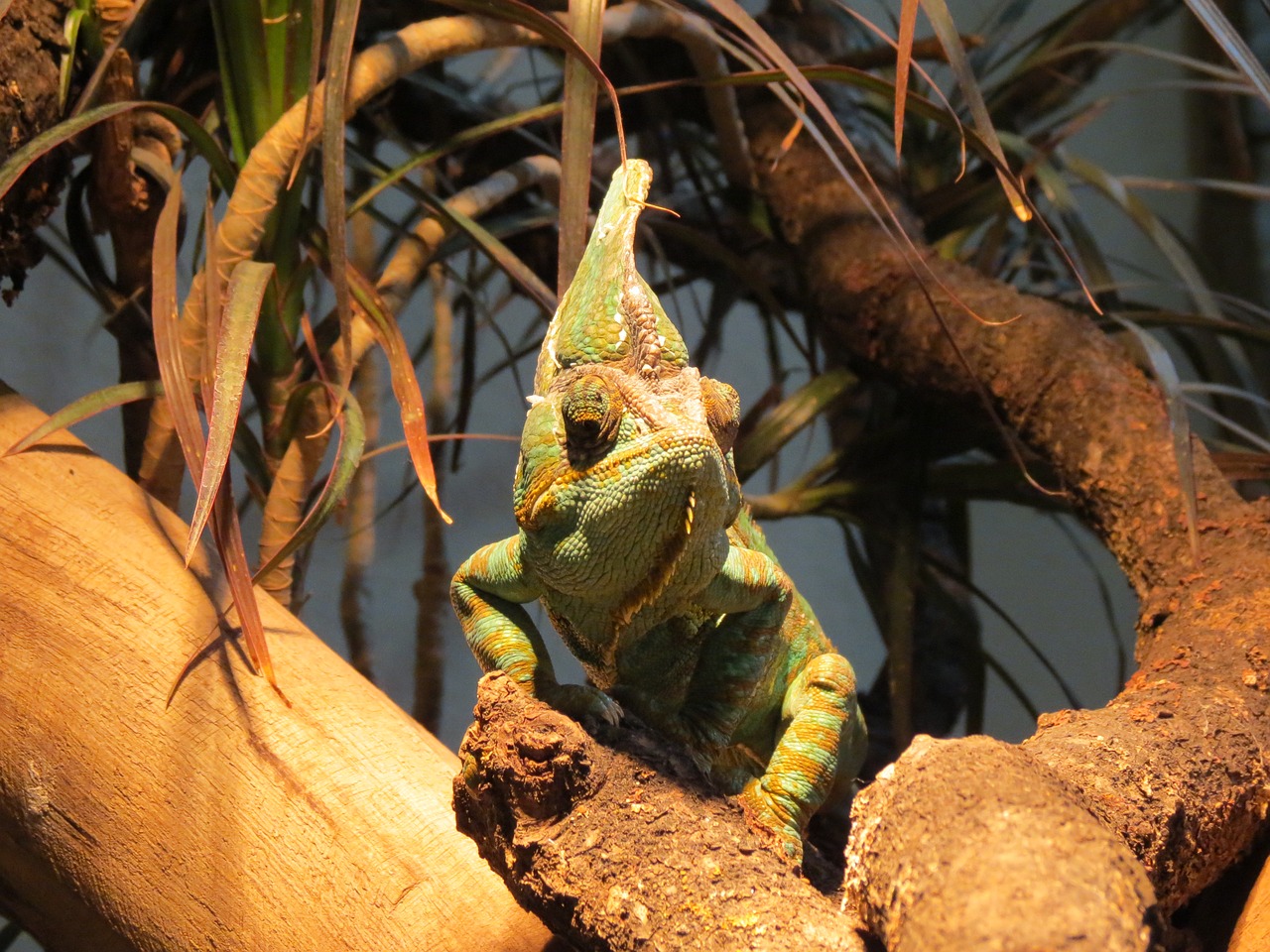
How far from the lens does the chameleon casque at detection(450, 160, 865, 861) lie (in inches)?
31.8

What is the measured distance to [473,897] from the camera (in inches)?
39.6

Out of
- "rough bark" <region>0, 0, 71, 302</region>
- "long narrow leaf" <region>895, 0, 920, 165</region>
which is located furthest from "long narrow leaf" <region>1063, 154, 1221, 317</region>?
"rough bark" <region>0, 0, 71, 302</region>

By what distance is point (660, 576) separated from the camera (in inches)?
33.4

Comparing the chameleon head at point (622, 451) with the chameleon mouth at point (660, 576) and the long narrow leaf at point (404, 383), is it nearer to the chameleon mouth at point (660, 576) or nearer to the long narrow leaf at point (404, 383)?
the chameleon mouth at point (660, 576)

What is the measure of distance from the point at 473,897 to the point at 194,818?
286mm

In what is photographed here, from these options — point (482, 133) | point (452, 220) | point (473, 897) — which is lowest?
point (473, 897)

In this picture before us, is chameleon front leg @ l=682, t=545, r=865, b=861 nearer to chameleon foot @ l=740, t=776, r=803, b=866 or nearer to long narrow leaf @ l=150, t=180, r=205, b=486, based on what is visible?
chameleon foot @ l=740, t=776, r=803, b=866

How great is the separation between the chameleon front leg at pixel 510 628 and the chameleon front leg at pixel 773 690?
12 centimetres

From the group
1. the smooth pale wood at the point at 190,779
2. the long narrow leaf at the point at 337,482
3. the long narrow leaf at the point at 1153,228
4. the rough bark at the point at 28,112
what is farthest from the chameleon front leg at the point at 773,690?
the long narrow leaf at the point at 1153,228

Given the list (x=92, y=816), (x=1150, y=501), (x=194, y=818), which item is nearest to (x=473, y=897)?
(x=194, y=818)

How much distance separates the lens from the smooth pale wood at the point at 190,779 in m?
1.00

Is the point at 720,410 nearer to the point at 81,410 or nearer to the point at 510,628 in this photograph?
the point at 510,628

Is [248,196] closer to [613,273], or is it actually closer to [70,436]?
[70,436]

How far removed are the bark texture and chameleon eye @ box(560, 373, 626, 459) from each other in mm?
209
